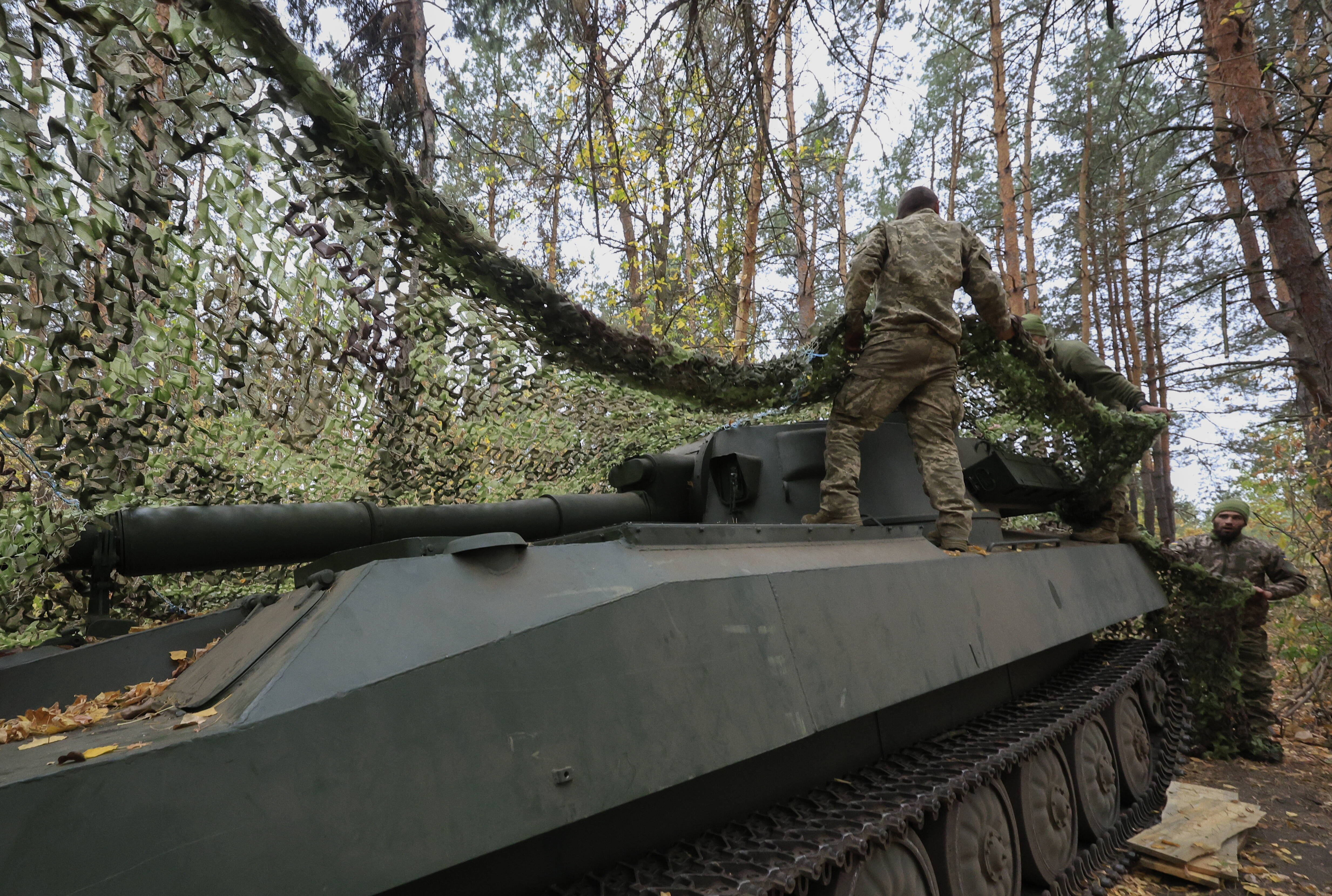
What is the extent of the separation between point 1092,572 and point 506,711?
4322 millimetres

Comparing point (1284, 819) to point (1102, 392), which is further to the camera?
point (1102, 392)

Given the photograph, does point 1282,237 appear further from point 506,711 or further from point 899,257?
point 506,711

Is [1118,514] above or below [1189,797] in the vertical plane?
above

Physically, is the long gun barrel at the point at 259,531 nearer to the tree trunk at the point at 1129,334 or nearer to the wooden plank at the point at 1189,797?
the wooden plank at the point at 1189,797

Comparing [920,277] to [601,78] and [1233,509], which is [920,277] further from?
[1233,509]

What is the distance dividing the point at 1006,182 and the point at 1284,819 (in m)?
9.00

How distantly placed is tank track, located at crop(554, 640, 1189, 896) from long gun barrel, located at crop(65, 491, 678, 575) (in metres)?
1.34

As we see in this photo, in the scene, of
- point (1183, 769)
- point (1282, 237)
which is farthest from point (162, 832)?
point (1282, 237)

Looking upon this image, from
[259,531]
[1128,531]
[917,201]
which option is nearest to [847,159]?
[917,201]

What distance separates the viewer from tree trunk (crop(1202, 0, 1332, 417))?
6336 mm

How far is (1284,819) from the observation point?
5.03 meters

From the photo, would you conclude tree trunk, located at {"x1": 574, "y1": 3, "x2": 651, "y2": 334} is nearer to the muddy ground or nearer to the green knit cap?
the muddy ground

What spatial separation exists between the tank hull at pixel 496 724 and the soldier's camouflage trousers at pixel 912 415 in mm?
1061

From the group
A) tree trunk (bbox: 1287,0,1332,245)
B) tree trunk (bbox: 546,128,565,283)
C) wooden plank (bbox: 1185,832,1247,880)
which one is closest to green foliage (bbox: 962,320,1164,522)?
tree trunk (bbox: 1287,0,1332,245)
